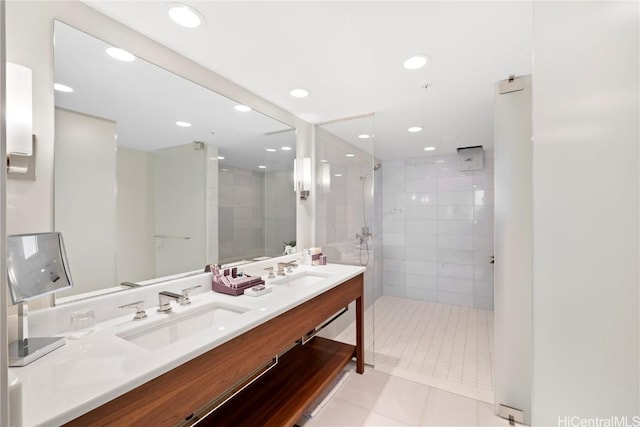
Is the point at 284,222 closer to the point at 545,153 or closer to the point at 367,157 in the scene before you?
the point at 367,157

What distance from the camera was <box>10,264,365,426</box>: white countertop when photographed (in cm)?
67

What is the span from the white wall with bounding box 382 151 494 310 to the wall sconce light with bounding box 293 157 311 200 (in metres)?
2.37

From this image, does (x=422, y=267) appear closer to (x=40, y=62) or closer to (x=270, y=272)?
(x=270, y=272)

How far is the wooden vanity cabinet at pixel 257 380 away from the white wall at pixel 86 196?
0.72 m

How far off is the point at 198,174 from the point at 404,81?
1.57m

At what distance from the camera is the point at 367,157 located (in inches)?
111

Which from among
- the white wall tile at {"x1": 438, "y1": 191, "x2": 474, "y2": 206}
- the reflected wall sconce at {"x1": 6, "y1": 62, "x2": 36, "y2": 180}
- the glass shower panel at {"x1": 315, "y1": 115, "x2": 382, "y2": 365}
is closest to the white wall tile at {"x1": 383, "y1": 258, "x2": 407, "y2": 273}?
the white wall tile at {"x1": 438, "y1": 191, "x2": 474, "y2": 206}

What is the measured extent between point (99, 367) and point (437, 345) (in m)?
2.98

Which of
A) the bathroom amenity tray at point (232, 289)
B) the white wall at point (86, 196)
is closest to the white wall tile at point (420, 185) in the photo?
the bathroom amenity tray at point (232, 289)

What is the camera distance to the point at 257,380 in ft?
6.32

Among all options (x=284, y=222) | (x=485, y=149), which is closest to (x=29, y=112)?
(x=284, y=222)

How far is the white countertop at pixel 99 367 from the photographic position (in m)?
0.67

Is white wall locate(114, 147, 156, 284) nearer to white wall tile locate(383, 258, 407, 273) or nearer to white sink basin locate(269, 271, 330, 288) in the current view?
white sink basin locate(269, 271, 330, 288)

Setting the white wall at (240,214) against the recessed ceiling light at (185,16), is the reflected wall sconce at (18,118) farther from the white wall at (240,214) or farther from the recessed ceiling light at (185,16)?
the white wall at (240,214)
